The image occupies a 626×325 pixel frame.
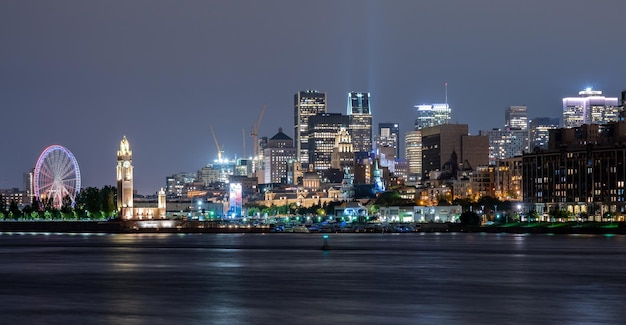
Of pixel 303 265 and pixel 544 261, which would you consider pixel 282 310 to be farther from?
pixel 544 261

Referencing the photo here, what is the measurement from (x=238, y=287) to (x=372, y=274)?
1259cm

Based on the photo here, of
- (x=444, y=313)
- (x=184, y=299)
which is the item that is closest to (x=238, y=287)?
(x=184, y=299)

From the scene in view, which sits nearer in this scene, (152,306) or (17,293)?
(152,306)

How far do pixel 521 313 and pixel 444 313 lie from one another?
10.4 feet

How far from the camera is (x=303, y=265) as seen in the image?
8225 centimetres

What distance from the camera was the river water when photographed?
146ft

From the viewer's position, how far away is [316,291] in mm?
56719

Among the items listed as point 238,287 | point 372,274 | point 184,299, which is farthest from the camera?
point 372,274

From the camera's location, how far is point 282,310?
4706cm

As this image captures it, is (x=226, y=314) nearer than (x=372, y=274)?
Yes

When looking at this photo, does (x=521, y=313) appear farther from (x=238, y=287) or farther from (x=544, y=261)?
(x=544, y=261)

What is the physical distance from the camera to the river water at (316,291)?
44.5 meters

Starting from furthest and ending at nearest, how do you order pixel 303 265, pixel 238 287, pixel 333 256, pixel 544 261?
pixel 333 256 → pixel 544 261 → pixel 303 265 → pixel 238 287

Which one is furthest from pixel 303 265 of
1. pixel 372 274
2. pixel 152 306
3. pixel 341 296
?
pixel 152 306
